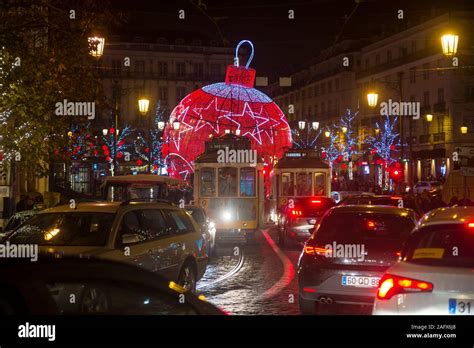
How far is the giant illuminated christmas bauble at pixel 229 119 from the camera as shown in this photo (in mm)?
33781

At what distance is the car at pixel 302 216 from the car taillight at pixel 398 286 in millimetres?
13832

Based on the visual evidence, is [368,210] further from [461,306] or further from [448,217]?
[461,306]

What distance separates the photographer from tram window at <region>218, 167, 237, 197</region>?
24.0 metres

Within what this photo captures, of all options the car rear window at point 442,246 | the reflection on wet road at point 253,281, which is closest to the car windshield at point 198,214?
the reflection on wet road at point 253,281

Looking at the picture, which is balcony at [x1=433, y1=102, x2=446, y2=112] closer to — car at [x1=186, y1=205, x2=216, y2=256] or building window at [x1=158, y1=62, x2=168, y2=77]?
building window at [x1=158, y1=62, x2=168, y2=77]

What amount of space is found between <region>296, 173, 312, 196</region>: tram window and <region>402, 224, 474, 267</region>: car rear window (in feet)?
67.6

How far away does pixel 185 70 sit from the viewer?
97312mm

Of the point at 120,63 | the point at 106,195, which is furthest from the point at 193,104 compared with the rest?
the point at 120,63

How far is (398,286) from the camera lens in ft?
19.6

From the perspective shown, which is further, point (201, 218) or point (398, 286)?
point (201, 218)

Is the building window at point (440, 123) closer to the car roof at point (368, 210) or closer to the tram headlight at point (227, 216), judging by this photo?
the tram headlight at point (227, 216)

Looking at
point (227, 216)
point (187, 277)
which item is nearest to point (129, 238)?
point (187, 277)

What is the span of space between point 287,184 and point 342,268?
1898 cm

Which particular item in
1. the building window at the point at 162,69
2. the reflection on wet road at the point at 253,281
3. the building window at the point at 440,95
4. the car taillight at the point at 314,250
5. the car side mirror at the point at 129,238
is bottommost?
the reflection on wet road at the point at 253,281
